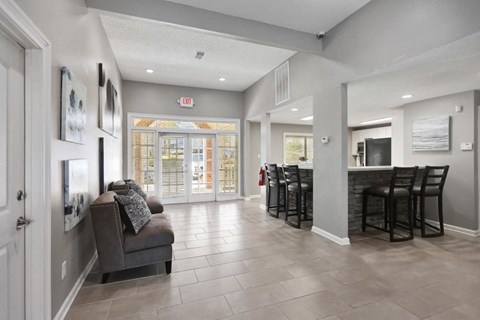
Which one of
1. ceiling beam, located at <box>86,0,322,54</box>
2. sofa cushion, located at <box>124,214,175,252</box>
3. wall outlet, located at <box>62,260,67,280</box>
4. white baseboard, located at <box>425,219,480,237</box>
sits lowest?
white baseboard, located at <box>425,219,480,237</box>

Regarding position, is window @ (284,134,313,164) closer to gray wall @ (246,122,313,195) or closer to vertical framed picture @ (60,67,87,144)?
gray wall @ (246,122,313,195)

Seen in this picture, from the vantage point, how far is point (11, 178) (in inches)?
55.1

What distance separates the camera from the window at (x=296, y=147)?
7809 millimetres

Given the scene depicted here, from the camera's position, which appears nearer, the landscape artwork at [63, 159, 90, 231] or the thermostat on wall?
the landscape artwork at [63, 159, 90, 231]

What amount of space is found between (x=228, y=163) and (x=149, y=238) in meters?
4.65

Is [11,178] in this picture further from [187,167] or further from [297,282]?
[187,167]

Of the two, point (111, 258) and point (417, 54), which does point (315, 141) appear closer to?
point (417, 54)

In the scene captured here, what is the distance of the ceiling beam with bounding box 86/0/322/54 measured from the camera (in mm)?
2693

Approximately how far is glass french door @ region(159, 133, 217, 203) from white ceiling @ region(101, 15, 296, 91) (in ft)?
5.09

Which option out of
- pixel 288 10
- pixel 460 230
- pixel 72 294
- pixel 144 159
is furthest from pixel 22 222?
pixel 460 230

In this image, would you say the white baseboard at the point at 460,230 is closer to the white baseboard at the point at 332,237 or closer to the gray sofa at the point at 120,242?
the white baseboard at the point at 332,237

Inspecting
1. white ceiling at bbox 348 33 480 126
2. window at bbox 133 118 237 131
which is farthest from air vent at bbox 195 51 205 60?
white ceiling at bbox 348 33 480 126

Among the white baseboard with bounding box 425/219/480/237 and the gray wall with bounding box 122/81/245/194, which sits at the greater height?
the gray wall with bounding box 122/81/245/194

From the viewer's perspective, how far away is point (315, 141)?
3.88 metres
